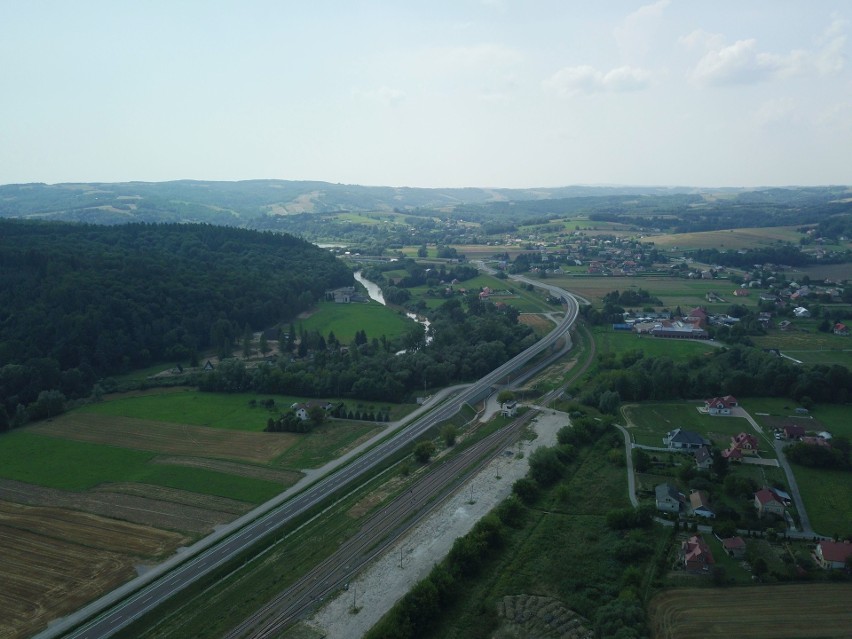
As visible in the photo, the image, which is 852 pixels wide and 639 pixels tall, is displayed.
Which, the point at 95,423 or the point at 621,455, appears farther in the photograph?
the point at 95,423

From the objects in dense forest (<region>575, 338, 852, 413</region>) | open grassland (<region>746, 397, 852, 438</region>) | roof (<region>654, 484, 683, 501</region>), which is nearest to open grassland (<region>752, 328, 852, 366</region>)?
dense forest (<region>575, 338, 852, 413</region>)

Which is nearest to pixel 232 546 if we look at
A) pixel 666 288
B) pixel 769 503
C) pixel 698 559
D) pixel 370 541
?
pixel 370 541

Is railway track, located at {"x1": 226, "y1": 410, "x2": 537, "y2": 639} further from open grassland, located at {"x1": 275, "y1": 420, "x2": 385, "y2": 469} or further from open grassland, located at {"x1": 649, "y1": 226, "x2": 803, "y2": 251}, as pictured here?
open grassland, located at {"x1": 649, "y1": 226, "x2": 803, "y2": 251}

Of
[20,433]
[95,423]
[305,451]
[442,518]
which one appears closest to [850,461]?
[442,518]

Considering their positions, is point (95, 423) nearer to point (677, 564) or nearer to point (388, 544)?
point (388, 544)

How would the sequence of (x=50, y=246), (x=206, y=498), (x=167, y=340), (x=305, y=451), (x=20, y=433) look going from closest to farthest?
(x=206, y=498) < (x=305, y=451) < (x=20, y=433) < (x=167, y=340) < (x=50, y=246)

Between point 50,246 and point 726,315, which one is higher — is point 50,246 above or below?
above
